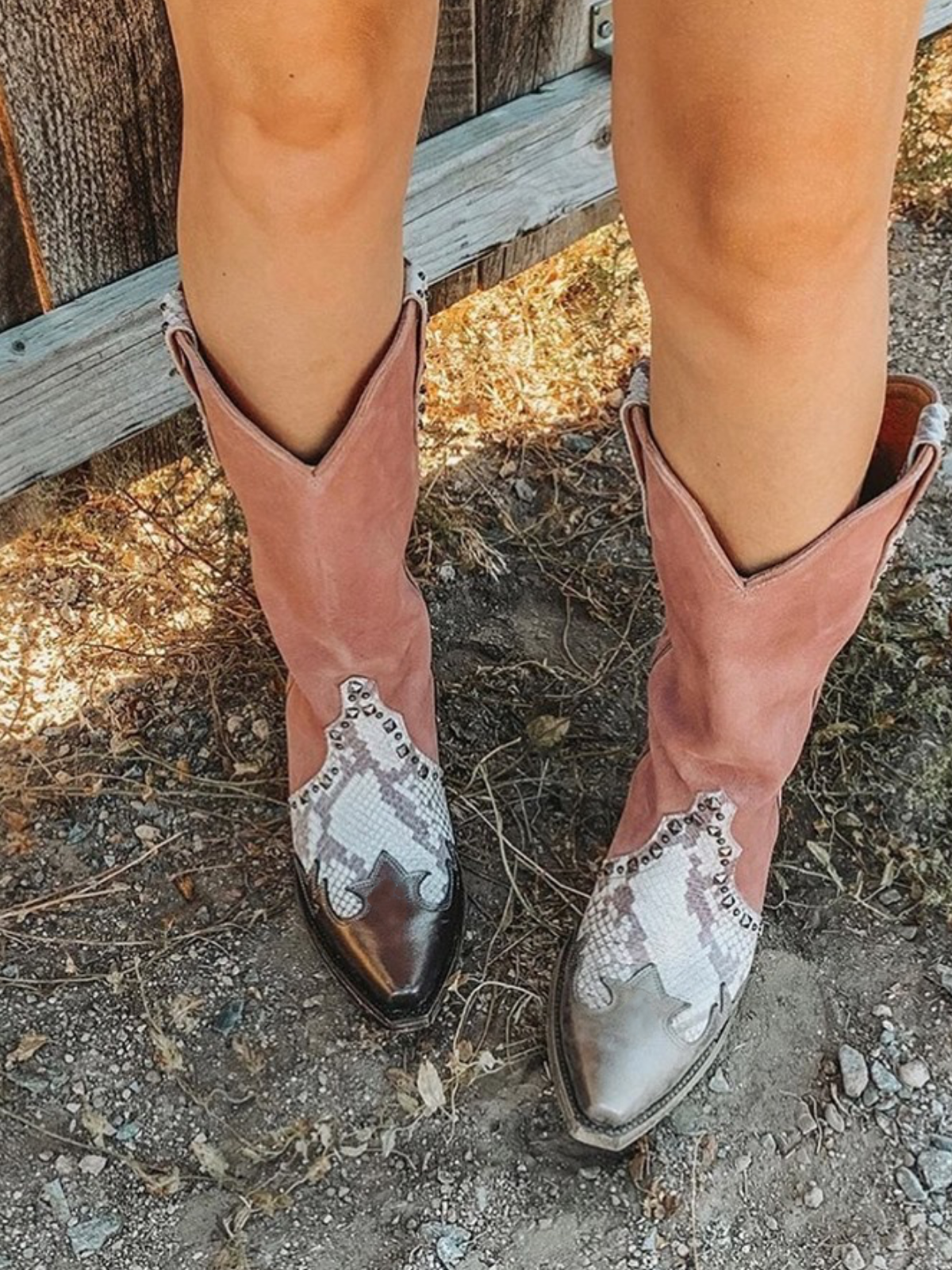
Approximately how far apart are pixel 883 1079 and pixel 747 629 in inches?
21.7

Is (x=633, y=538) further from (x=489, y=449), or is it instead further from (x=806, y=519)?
(x=806, y=519)

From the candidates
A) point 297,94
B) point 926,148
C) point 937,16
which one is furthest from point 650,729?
point 937,16

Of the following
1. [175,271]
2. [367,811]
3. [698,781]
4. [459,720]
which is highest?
[175,271]

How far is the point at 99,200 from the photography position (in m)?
1.66

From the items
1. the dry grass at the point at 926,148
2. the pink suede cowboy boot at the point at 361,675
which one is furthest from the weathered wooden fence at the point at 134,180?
the dry grass at the point at 926,148

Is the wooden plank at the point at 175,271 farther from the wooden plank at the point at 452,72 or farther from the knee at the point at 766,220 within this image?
the knee at the point at 766,220

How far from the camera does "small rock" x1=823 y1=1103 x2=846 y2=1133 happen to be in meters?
1.41

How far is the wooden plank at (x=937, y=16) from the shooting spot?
7.44 feet

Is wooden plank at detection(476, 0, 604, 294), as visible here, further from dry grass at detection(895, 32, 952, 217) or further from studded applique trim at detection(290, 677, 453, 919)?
studded applique trim at detection(290, 677, 453, 919)

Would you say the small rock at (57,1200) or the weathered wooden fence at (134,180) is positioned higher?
the weathered wooden fence at (134,180)

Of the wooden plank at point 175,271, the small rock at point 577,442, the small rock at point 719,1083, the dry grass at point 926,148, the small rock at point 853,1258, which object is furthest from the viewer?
the dry grass at point 926,148

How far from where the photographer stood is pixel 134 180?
5.47ft

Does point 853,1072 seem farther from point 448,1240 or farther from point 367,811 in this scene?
point 367,811

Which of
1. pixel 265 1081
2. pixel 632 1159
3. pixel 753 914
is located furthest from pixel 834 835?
pixel 265 1081
